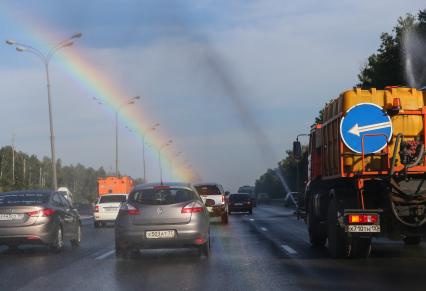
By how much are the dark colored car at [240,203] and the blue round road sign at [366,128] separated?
3806 centimetres

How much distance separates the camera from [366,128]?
1309 centimetres

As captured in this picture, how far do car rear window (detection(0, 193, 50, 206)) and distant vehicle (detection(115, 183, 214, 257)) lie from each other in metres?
3.20

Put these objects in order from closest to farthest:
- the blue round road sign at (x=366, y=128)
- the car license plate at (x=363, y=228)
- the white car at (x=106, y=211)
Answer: the car license plate at (x=363, y=228), the blue round road sign at (x=366, y=128), the white car at (x=106, y=211)

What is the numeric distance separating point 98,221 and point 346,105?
2001 centimetres

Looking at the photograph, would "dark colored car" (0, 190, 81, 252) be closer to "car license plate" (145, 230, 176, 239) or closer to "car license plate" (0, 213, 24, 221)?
"car license plate" (0, 213, 24, 221)

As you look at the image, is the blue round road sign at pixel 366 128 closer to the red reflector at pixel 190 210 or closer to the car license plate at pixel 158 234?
the red reflector at pixel 190 210

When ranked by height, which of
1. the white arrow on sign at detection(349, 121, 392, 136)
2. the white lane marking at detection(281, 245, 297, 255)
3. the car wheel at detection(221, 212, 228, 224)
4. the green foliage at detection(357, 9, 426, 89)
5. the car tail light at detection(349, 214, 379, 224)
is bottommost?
the car wheel at detection(221, 212, 228, 224)

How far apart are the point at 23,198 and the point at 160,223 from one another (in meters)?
4.46

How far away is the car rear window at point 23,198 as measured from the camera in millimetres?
16438

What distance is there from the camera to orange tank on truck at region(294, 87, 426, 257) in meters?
12.8

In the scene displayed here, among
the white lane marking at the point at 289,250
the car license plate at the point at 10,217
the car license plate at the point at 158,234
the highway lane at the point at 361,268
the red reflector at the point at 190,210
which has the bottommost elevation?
the white lane marking at the point at 289,250

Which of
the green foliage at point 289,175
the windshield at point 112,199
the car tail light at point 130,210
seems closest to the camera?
the car tail light at point 130,210

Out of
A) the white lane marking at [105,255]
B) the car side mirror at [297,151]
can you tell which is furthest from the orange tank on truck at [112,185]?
the white lane marking at [105,255]

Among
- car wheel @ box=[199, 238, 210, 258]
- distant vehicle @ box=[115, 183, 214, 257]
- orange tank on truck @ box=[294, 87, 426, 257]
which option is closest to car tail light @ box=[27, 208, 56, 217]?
distant vehicle @ box=[115, 183, 214, 257]
